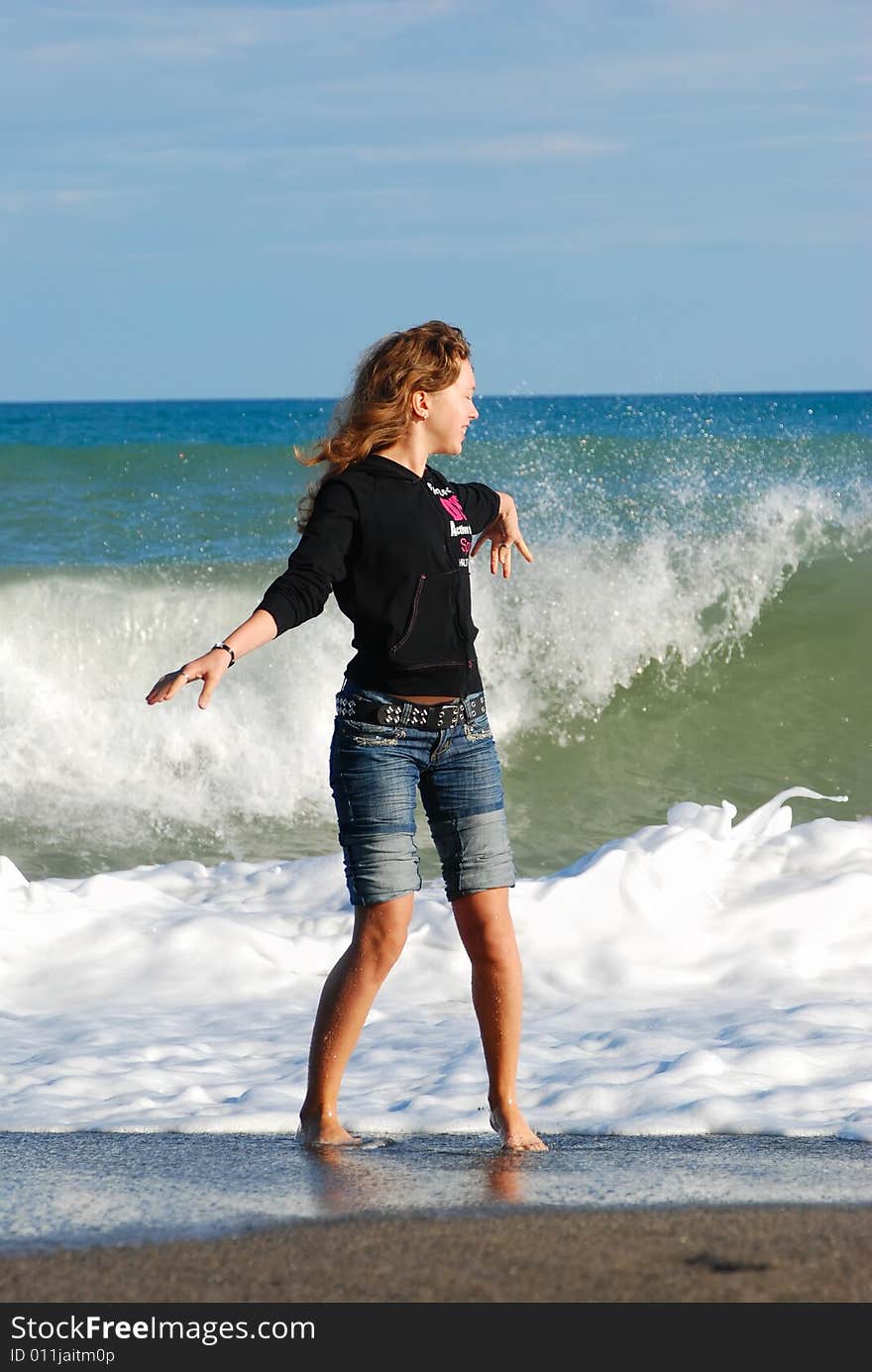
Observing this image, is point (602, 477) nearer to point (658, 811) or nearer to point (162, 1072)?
point (658, 811)

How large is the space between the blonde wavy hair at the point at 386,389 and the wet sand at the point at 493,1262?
149 cm

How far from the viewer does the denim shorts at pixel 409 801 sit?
3203mm

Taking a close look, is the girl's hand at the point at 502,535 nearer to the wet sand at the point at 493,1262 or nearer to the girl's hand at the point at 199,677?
A: the girl's hand at the point at 199,677

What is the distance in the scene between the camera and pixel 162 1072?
161 inches

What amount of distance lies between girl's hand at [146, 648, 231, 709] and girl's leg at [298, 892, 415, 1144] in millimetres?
632

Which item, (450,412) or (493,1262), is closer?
(493,1262)

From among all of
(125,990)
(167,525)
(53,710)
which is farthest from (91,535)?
(125,990)

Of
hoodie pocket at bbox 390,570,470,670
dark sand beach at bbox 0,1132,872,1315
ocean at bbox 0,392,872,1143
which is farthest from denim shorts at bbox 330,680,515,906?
ocean at bbox 0,392,872,1143

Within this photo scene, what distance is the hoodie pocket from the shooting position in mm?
3203

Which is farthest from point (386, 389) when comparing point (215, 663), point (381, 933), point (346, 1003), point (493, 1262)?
point (493, 1262)

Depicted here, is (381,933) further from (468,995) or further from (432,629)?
(468,995)

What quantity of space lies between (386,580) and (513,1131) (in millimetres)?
1222

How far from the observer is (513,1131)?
10.9 ft

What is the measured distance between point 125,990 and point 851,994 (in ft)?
7.53
